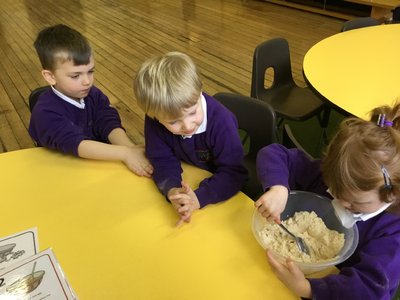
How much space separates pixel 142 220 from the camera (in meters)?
0.96

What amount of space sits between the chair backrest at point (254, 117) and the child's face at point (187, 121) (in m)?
0.40

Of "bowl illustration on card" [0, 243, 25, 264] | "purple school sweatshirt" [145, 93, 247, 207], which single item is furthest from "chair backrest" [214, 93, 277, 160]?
"bowl illustration on card" [0, 243, 25, 264]

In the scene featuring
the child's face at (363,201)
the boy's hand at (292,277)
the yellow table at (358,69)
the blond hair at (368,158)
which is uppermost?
the blond hair at (368,158)

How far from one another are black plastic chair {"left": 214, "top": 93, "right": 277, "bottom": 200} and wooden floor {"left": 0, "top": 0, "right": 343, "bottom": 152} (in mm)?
1254

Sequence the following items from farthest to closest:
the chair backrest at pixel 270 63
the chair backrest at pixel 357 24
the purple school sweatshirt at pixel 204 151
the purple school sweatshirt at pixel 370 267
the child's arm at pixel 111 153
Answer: the chair backrest at pixel 357 24 → the chair backrest at pixel 270 63 → the child's arm at pixel 111 153 → the purple school sweatshirt at pixel 204 151 → the purple school sweatshirt at pixel 370 267

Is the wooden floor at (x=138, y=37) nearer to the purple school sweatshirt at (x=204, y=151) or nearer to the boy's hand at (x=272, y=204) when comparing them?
the purple school sweatshirt at (x=204, y=151)

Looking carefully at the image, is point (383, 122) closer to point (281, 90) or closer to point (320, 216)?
point (320, 216)

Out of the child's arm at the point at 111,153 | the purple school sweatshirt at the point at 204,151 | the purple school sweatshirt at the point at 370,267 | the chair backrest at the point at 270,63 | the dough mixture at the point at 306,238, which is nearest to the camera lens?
the purple school sweatshirt at the point at 370,267

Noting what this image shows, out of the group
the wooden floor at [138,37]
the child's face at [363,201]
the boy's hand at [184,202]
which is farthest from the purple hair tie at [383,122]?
the wooden floor at [138,37]

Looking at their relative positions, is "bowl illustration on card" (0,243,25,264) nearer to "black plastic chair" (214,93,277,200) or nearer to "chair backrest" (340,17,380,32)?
→ "black plastic chair" (214,93,277,200)

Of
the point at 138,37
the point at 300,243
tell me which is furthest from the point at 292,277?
the point at 138,37

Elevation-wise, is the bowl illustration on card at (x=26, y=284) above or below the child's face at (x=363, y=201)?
below

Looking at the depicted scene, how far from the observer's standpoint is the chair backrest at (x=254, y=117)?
1.41m

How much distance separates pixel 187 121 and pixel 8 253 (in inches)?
23.1
